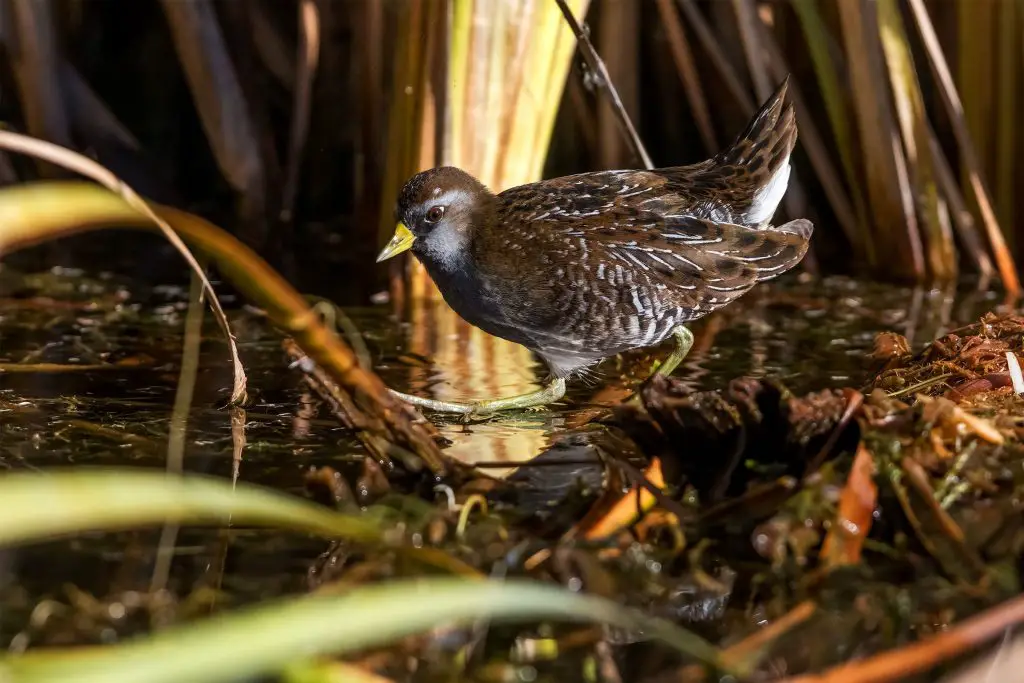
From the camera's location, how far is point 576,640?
6.71ft

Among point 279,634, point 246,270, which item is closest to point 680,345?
point 246,270

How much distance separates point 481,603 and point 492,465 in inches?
45.1

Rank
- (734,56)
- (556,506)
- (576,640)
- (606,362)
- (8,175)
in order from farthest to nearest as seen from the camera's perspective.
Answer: (734,56), (8,175), (606,362), (556,506), (576,640)

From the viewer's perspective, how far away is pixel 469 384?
3.92 meters

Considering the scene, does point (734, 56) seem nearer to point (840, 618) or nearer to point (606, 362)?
point (606, 362)

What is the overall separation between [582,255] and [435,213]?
1.45 ft

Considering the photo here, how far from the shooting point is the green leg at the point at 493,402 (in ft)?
11.5

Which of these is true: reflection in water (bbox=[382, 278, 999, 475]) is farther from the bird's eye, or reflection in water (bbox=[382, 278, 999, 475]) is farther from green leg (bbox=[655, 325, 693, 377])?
the bird's eye

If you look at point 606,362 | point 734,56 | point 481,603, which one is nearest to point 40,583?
point 481,603

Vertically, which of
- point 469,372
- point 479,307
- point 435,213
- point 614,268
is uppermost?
point 435,213

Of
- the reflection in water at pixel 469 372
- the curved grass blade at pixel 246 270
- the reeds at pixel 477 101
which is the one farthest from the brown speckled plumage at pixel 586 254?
the curved grass blade at pixel 246 270

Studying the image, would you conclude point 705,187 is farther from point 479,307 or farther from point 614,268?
point 479,307

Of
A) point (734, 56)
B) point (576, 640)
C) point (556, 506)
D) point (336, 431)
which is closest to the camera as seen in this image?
point (576, 640)

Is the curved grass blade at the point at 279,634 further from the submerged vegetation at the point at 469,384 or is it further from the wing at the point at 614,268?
the wing at the point at 614,268
